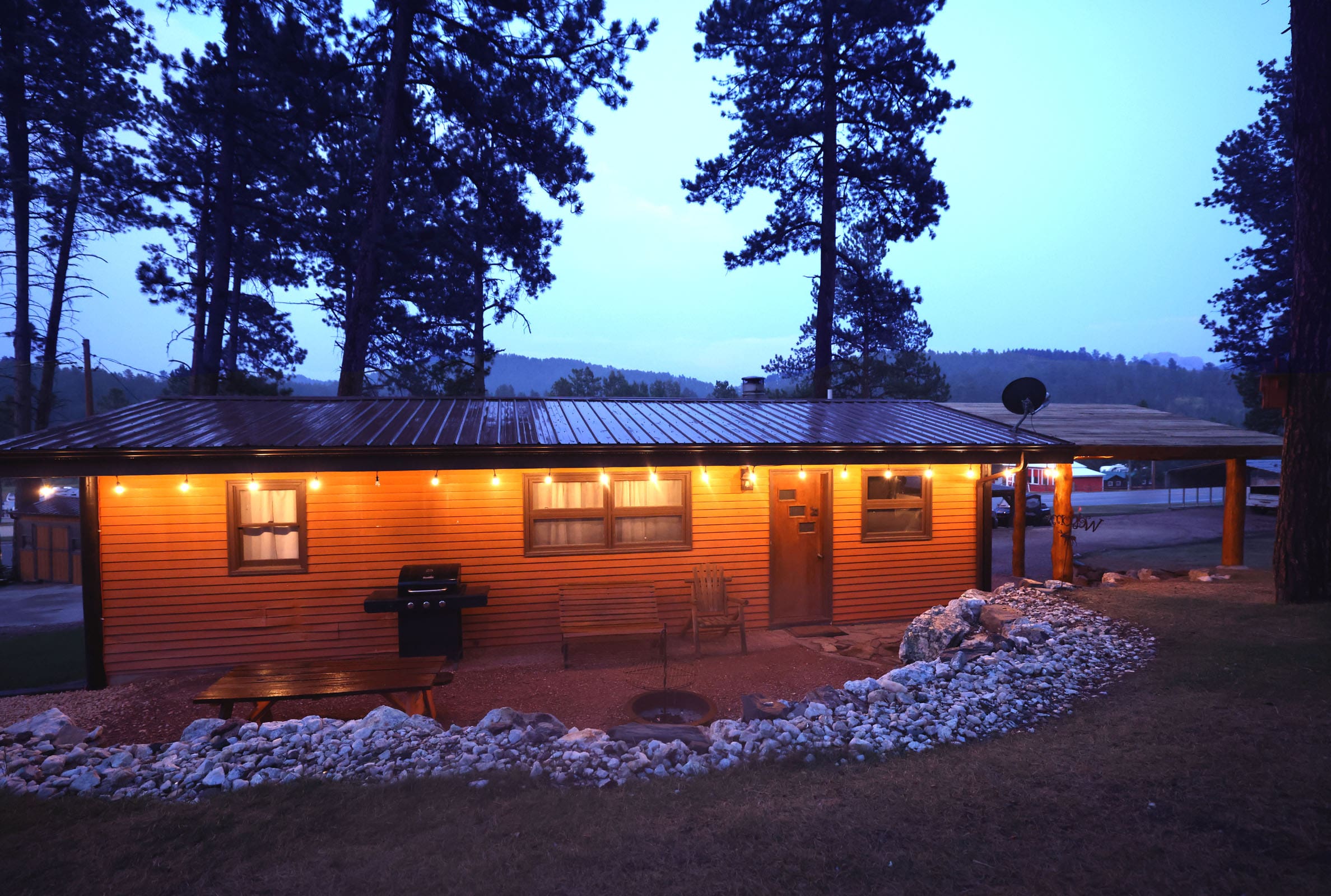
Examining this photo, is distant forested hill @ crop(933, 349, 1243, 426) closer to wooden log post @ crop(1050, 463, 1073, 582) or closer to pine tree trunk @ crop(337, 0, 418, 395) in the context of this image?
wooden log post @ crop(1050, 463, 1073, 582)

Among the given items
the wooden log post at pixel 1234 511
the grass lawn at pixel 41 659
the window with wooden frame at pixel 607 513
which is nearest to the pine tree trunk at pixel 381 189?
the grass lawn at pixel 41 659

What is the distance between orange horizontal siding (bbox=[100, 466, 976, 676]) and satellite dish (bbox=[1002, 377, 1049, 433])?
259 cm

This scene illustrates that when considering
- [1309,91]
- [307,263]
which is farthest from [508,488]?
[307,263]

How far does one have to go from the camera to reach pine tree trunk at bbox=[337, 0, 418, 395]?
1215cm

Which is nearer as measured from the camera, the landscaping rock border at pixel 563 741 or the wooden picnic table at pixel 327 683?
the landscaping rock border at pixel 563 741

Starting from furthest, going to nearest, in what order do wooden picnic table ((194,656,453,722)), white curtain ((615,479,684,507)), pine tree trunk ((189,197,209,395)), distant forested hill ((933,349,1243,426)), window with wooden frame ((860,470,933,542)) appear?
1. distant forested hill ((933,349,1243,426))
2. pine tree trunk ((189,197,209,395))
3. window with wooden frame ((860,470,933,542))
4. white curtain ((615,479,684,507))
5. wooden picnic table ((194,656,453,722))

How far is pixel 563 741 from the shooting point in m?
4.41

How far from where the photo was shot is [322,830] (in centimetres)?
331

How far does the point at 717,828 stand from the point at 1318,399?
757 centimetres

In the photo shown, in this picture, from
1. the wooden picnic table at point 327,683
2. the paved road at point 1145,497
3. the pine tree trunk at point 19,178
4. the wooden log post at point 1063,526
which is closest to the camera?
the wooden picnic table at point 327,683

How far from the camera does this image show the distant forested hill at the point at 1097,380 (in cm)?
9269

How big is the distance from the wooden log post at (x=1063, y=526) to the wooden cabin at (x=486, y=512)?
0.05m

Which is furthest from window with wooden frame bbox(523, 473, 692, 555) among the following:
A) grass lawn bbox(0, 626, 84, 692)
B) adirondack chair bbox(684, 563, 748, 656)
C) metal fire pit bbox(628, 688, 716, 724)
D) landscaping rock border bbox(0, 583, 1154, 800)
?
grass lawn bbox(0, 626, 84, 692)

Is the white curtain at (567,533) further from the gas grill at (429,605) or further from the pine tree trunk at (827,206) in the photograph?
the pine tree trunk at (827,206)
